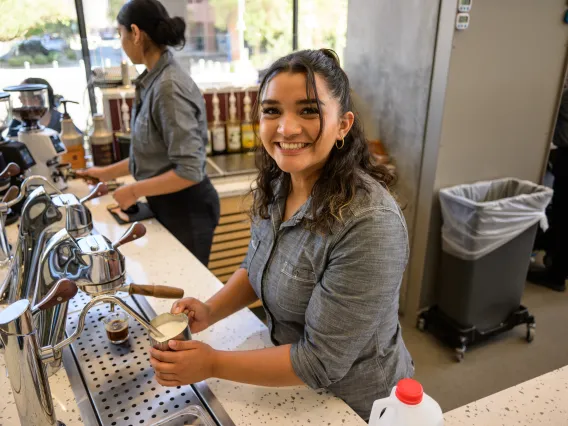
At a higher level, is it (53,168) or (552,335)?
(53,168)

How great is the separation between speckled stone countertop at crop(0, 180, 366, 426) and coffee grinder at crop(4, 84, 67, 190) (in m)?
0.36

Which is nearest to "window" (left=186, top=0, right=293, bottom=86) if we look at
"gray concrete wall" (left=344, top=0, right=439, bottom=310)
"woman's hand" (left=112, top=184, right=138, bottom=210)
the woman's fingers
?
"gray concrete wall" (left=344, top=0, right=439, bottom=310)

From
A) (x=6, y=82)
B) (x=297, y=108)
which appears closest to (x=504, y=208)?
(x=297, y=108)

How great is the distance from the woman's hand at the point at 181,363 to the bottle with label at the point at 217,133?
2.14m

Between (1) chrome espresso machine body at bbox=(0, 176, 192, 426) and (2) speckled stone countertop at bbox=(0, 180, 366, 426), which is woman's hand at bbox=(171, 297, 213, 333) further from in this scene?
(1) chrome espresso machine body at bbox=(0, 176, 192, 426)

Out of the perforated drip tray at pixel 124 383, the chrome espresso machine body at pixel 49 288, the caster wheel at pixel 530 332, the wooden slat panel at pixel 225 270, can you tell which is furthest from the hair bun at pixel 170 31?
the caster wheel at pixel 530 332

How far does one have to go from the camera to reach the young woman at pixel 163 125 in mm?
1811

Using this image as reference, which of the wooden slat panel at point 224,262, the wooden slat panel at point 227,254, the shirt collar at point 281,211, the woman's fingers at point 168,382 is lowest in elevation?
the wooden slat panel at point 224,262

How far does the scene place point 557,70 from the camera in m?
2.69

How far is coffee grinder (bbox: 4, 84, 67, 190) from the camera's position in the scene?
2037 mm

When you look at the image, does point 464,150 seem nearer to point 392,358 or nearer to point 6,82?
point 392,358

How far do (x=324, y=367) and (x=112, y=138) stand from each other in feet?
6.58

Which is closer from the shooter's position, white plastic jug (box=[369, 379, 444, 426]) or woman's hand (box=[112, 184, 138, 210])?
white plastic jug (box=[369, 379, 444, 426])

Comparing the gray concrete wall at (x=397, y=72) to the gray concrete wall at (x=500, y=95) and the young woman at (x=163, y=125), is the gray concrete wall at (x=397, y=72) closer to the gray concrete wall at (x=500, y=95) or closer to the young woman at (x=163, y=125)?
the gray concrete wall at (x=500, y=95)
